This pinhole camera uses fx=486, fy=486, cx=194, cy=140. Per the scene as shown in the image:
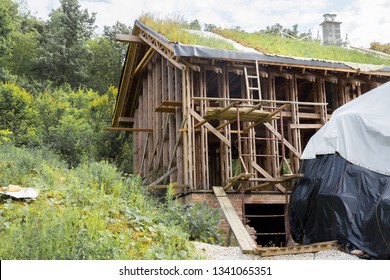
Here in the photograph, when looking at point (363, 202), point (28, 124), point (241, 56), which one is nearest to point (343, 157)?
point (363, 202)

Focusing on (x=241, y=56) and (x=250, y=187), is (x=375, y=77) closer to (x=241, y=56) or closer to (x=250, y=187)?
(x=241, y=56)

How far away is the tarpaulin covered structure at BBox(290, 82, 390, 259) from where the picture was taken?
932cm

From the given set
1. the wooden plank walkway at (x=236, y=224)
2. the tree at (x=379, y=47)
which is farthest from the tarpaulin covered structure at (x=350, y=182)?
the tree at (x=379, y=47)

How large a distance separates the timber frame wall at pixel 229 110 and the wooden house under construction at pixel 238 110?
1.2 inches

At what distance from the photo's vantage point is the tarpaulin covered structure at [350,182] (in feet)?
30.6

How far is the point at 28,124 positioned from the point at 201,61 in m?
12.7

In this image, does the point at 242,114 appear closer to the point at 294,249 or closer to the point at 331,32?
the point at 294,249

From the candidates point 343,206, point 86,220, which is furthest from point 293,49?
point 86,220

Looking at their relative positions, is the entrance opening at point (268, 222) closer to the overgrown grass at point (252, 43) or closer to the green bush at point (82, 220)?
the overgrown grass at point (252, 43)

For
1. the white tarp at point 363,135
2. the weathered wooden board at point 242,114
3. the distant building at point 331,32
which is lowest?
the white tarp at point 363,135

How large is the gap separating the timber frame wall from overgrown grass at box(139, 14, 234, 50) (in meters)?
0.38

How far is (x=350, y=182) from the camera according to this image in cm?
1001

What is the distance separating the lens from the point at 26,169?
11.5 metres

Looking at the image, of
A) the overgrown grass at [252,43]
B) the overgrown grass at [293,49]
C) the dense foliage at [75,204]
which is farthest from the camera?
the overgrown grass at [293,49]
